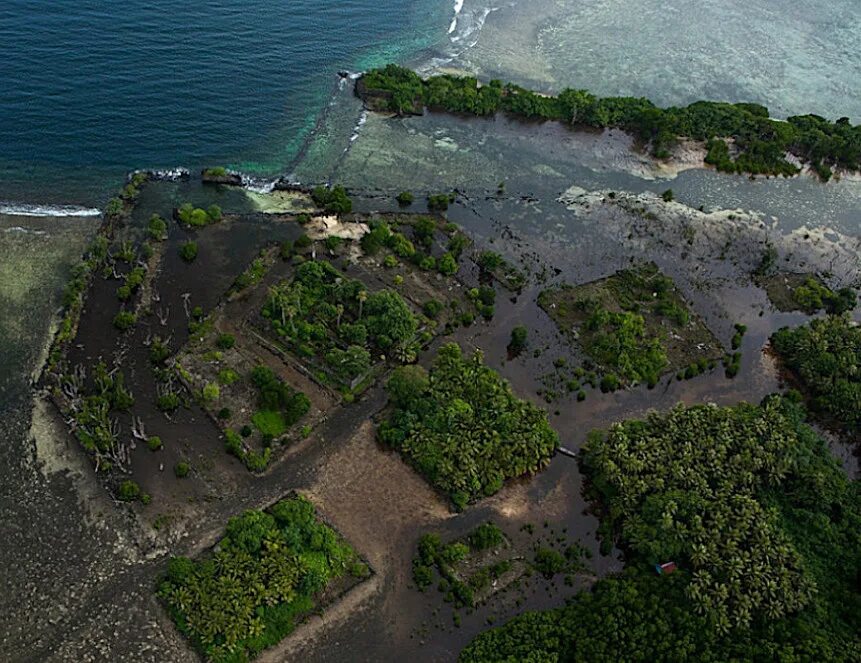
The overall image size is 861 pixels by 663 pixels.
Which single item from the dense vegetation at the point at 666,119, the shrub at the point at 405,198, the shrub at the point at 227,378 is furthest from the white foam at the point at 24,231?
the dense vegetation at the point at 666,119

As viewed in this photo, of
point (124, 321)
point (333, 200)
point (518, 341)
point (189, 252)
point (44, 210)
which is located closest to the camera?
point (124, 321)

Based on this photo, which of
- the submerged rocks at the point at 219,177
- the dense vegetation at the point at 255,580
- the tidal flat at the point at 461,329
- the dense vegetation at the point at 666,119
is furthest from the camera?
the dense vegetation at the point at 666,119

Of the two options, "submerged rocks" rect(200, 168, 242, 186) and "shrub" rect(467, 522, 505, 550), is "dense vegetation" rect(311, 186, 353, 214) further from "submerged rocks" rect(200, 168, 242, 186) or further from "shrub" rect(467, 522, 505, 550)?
"shrub" rect(467, 522, 505, 550)

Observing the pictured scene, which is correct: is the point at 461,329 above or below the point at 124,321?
below

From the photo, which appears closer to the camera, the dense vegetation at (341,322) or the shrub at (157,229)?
the dense vegetation at (341,322)

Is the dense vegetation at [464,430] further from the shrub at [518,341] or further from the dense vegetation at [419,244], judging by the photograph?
the dense vegetation at [419,244]

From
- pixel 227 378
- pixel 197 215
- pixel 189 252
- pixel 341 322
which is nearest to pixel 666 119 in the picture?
pixel 341 322

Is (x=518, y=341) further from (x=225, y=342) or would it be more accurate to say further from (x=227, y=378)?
(x=225, y=342)
